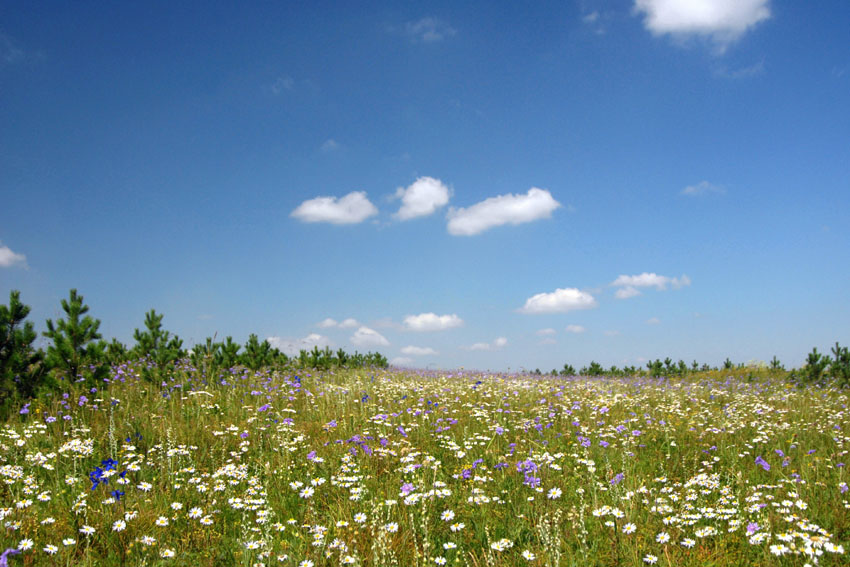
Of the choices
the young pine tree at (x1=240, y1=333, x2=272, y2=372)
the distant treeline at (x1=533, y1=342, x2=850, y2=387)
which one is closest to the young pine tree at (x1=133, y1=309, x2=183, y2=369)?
the young pine tree at (x1=240, y1=333, x2=272, y2=372)

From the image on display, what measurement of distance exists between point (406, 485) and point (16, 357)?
26.9 ft

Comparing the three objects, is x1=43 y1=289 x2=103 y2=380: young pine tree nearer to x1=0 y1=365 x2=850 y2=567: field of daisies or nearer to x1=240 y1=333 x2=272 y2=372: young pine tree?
x1=0 y1=365 x2=850 y2=567: field of daisies

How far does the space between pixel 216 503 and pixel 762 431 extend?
8304 mm

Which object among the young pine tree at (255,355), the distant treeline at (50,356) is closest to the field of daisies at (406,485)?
the distant treeline at (50,356)

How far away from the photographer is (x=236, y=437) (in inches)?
296

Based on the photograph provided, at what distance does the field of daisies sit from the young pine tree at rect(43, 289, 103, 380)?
66 centimetres

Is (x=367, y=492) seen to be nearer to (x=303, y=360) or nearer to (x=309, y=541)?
(x=309, y=541)

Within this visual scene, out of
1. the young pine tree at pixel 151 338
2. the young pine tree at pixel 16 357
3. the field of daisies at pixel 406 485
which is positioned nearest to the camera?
the field of daisies at pixel 406 485

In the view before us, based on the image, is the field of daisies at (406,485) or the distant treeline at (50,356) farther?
the distant treeline at (50,356)

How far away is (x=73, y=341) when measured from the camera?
396 inches

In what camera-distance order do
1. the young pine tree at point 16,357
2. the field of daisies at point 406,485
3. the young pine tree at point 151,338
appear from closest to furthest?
the field of daisies at point 406,485
the young pine tree at point 16,357
the young pine tree at point 151,338

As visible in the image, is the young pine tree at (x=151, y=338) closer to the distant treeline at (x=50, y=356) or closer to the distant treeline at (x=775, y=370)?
the distant treeline at (x=50, y=356)

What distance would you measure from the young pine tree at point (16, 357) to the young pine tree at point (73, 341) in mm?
356

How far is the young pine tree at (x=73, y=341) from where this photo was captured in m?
9.86
